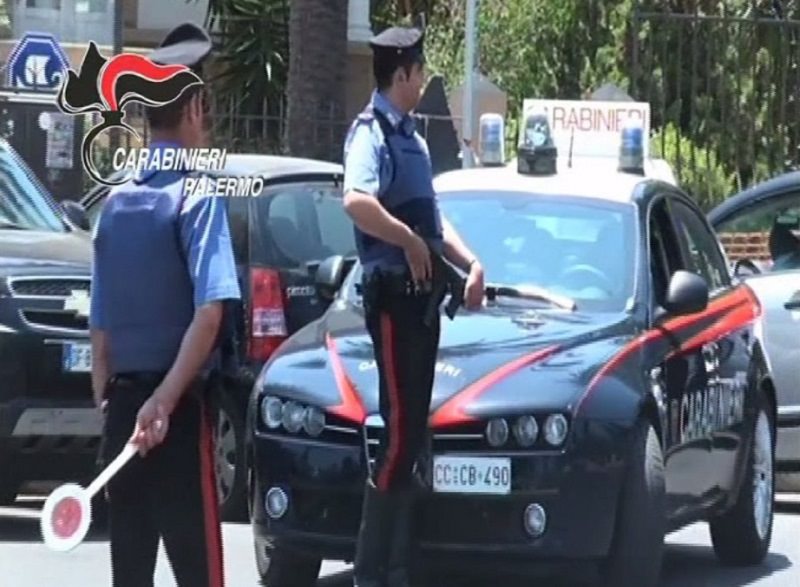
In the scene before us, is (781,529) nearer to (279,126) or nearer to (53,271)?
(53,271)

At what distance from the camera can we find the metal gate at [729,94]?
19188 millimetres

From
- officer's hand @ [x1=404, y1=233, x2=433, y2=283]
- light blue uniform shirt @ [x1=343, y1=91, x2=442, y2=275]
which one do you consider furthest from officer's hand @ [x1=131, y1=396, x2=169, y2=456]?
light blue uniform shirt @ [x1=343, y1=91, x2=442, y2=275]

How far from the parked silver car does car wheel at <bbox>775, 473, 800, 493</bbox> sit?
0.92 m

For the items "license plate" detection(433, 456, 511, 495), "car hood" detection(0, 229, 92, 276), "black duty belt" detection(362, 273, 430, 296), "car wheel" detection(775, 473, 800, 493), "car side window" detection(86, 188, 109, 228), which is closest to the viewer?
"black duty belt" detection(362, 273, 430, 296)

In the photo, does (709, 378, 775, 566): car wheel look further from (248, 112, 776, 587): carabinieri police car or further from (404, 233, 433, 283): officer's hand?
(404, 233, 433, 283): officer's hand

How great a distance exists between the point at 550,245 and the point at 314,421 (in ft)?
5.23

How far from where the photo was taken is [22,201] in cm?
1113

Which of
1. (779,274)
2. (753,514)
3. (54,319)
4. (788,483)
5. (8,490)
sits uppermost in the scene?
(54,319)

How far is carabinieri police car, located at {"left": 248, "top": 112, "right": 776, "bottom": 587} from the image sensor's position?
749 cm

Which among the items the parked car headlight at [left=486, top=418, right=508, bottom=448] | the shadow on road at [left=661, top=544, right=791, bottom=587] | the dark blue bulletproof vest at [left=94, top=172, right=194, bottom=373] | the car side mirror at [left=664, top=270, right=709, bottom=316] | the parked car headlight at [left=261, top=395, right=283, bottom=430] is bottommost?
the shadow on road at [left=661, top=544, right=791, bottom=587]

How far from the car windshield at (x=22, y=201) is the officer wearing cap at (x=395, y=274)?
4023 mm

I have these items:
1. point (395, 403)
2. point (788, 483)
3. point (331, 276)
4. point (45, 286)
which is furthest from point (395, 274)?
point (788, 483)

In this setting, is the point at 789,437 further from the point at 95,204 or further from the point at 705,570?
the point at 95,204

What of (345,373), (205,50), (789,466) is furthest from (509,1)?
(205,50)
